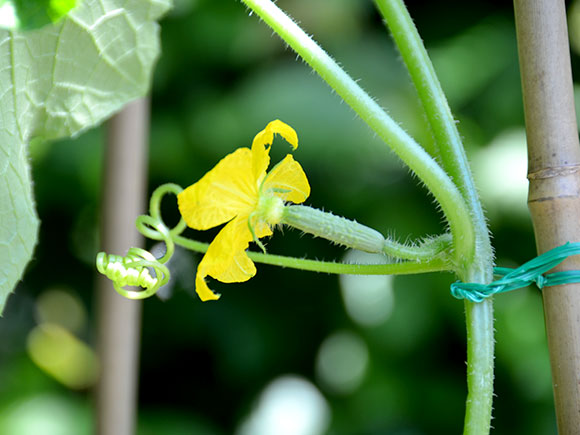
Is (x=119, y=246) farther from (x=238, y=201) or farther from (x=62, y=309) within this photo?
(x=62, y=309)

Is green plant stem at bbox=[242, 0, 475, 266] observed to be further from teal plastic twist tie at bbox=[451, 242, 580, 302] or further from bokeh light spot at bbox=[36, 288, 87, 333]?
bokeh light spot at bbox=[36, 288, 87, 333]

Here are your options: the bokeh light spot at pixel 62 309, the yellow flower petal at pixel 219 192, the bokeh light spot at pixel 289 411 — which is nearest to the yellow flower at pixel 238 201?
the yellow flower petal at pixel 219 192

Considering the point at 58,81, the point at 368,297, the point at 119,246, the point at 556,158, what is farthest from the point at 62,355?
the point at 556,158

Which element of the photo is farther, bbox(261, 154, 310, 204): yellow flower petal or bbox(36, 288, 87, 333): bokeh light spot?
bbox(36, 288, 87, 333): bokeh light spot

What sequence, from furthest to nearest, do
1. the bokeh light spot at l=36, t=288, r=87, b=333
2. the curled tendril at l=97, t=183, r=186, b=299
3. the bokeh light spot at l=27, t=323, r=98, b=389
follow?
the bokeh light spot at l=36, t=288, r=87, b=333, the bokeh light spot at l=27, t=323, r=98, b=389, the curled tendril at l=97, t=183, r=186, b=299

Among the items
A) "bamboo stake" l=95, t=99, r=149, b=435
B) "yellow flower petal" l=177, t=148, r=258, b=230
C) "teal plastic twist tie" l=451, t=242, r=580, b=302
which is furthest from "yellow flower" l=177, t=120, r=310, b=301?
"bamboo stake" l=95, t=99, r=149, b=435

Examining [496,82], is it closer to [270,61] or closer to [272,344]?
[270,61]
